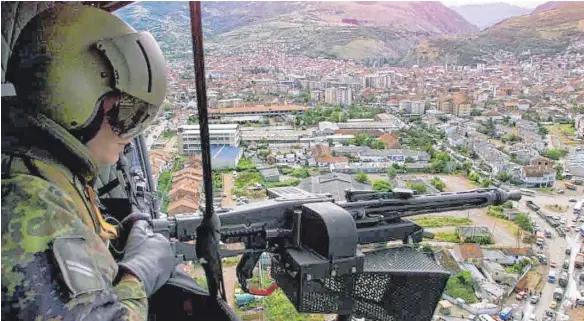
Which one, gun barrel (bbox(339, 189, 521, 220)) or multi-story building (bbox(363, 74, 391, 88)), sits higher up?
gun barrel (bbox(339, 189, 521, 220))

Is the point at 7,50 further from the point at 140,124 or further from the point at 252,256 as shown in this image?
the point at 252,256

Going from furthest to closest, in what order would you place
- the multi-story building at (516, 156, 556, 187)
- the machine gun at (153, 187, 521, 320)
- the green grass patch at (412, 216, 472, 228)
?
the multi-story building at (516, 156, 556, 187) → the green grass patch at (412, 216, 472, 228) → the machine gun at (153, 187, 521, 320)

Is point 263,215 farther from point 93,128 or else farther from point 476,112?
point 476,112

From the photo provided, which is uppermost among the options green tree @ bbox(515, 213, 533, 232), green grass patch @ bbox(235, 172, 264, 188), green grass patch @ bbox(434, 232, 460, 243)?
green grass patch @ bbox(235, 172, 264, 188)

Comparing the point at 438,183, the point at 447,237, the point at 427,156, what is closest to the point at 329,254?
the point at 447,237

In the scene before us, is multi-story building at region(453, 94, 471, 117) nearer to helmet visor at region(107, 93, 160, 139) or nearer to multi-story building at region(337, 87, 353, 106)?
multi-story building at region(337, 87, 353, 106)

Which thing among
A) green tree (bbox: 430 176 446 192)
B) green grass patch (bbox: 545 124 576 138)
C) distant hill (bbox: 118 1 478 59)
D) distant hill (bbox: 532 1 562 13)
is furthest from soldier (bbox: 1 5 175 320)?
distant hill (bbox: 532 1 562 13)

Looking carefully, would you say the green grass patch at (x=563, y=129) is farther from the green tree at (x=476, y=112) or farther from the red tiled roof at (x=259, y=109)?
the red tiled roof at (x=259, y=109)

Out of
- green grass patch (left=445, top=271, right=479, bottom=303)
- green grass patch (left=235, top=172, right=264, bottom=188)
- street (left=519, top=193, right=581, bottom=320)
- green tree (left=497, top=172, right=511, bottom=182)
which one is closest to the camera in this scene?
green grass patch (left=445, top=271, right=479, bottom=303)
